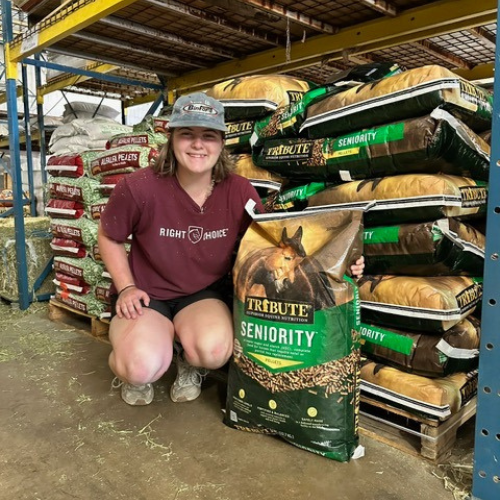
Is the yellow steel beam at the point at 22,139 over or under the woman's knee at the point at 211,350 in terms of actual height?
over

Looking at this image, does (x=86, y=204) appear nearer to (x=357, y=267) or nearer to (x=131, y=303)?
(x=131, y=303)

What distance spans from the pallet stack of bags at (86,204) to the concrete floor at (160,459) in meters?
0.99

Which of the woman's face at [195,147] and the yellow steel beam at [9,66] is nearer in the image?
the woman's face at [195,147]

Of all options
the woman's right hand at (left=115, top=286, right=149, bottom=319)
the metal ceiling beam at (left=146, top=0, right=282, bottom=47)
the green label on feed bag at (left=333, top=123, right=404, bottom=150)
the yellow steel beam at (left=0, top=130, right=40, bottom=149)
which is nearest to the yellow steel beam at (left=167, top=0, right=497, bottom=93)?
the metal ceiling beam at (left=146, top=0, right=282, bottom=47)

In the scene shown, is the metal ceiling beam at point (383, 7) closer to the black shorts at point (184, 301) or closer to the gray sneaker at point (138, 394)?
the black shorts at point (184, 301)

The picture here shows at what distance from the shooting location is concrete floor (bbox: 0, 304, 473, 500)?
4.96 ft

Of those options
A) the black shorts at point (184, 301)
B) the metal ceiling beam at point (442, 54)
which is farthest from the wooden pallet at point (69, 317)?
the metal ceiling beam at point (442, 54)

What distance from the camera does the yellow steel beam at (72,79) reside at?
14.4 feet

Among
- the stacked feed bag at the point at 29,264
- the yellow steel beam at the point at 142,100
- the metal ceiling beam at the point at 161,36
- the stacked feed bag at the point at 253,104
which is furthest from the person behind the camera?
the yellow steel beam at the point at 142,100

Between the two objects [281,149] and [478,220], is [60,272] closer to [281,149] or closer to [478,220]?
[281,149]

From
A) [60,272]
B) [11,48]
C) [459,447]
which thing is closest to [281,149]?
A: [459,447]

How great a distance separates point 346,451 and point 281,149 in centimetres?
130

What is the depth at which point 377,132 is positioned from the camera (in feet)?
5.98

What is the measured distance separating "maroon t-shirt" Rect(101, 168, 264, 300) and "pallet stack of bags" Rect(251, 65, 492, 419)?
1.37 ft
